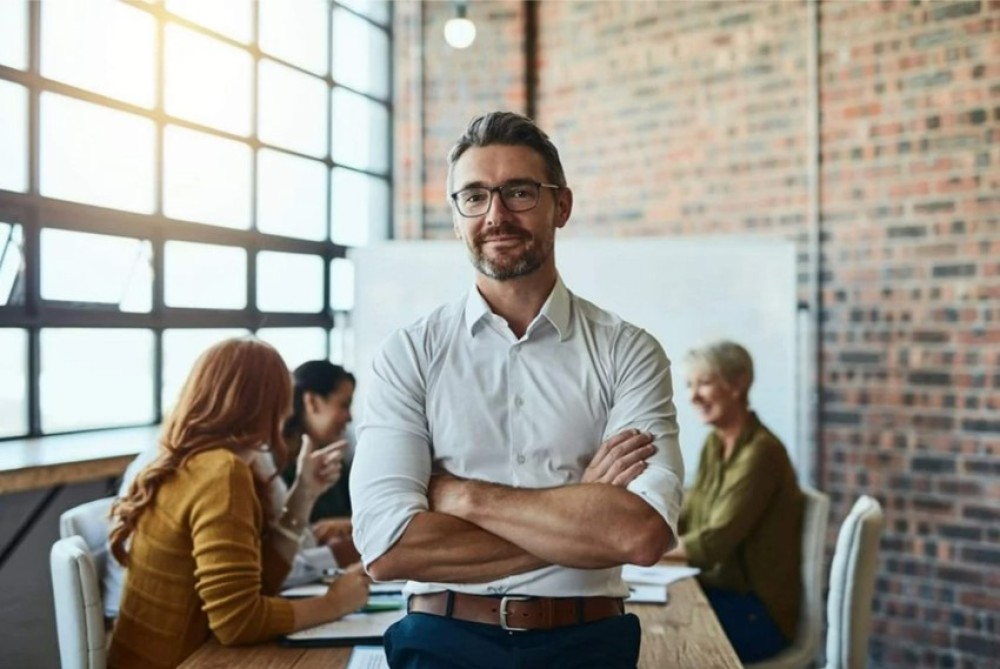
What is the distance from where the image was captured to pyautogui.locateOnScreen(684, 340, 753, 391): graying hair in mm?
3229

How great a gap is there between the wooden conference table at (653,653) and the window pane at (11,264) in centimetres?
186

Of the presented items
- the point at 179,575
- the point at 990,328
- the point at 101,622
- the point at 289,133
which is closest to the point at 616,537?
the point at 179,575

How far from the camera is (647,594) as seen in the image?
2348 mm

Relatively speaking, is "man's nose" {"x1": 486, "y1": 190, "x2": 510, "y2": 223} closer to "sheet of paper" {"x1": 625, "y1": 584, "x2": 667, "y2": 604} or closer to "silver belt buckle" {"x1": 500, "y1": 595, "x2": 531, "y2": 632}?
"silver belt buckle" {"x1": 500, "y1": 595, "x2": 531, "y2": 632}

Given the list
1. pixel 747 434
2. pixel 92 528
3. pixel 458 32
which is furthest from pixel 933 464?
pixel 92 528

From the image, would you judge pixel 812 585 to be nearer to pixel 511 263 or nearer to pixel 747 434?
pixel 747 434

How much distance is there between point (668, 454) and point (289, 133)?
3422 mm

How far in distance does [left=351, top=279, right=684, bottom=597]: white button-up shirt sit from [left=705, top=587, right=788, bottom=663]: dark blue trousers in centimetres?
126

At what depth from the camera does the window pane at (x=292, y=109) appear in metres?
4.49

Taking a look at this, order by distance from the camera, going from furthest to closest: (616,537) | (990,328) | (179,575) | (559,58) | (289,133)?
(559,58) → (289,133) → (990,328) → (179,575) → (616,537)

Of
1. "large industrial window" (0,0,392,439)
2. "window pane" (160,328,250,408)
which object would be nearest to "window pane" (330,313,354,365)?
"large industrial window" (0,0,392,439)

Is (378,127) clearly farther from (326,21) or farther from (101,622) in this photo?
(101,622)

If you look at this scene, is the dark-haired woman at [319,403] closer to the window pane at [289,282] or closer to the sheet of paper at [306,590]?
the sheet of paper at [306,590]

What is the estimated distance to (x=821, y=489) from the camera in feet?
14.0
